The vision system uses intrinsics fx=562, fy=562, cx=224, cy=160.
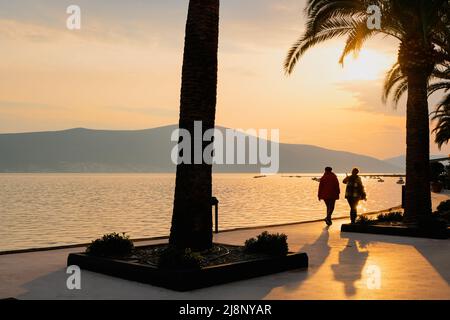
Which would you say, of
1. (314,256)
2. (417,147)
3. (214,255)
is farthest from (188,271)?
(417,147)

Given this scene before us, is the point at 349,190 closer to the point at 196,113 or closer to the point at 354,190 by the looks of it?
the point at 354,190

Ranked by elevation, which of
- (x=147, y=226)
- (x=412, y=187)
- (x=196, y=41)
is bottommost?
(x=147, y=226)

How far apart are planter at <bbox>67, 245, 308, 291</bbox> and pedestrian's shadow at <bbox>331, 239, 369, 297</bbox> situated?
74 cm

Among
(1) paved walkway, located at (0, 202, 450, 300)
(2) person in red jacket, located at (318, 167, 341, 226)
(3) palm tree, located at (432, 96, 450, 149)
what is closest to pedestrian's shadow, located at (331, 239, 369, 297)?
(1) paved walkway, located at (0, 202, 450, 300)

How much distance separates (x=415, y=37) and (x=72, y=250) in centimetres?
1144

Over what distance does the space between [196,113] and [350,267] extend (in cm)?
395

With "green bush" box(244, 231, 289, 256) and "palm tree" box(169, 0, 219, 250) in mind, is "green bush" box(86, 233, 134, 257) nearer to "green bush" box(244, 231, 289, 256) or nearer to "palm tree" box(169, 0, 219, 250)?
"palm tree" box(169, 0, 219, 250)

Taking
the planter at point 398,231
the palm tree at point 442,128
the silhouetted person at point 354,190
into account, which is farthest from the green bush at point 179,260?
the palm tree at point 442,128

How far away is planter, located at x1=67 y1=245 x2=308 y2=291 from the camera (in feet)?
27.0

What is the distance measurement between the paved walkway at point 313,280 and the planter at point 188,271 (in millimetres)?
140

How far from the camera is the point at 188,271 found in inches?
324
